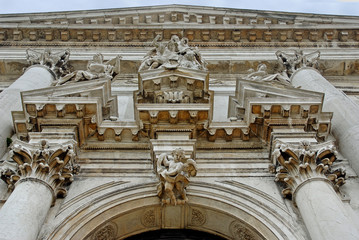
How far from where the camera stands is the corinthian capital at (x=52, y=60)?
1438 cm

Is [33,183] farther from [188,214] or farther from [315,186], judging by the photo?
[315,186]

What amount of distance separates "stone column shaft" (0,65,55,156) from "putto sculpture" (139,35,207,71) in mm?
3388

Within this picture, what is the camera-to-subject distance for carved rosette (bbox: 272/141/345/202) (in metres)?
7.90

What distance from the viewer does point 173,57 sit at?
11523 mm

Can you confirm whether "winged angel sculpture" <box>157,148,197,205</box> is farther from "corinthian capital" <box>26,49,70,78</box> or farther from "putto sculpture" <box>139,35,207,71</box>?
"corinthian capital" <box>26,49,70,78</box>

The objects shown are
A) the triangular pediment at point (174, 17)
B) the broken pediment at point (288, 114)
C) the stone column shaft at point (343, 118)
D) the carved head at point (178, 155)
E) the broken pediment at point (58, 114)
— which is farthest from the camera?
the triangular pediment at point (174, 17)

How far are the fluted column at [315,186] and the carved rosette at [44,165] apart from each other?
13.2ft

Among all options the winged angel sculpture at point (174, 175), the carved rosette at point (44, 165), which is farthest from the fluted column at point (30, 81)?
the winged angel sculpture at point (174, 175)

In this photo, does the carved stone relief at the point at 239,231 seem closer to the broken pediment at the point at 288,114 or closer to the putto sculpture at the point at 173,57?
the broken pediment at the point at 288,114

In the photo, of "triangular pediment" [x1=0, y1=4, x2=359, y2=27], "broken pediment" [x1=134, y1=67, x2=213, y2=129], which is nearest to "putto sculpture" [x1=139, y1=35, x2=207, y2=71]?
"broken pediment" [x1=134, y1=67, x2=213, y2=129]

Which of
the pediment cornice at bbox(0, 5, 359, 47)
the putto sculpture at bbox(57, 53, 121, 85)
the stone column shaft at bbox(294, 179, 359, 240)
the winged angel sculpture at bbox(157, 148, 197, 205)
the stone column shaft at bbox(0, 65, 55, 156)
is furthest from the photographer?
the pediment cornice at bbox(0, 5, 359, 47)

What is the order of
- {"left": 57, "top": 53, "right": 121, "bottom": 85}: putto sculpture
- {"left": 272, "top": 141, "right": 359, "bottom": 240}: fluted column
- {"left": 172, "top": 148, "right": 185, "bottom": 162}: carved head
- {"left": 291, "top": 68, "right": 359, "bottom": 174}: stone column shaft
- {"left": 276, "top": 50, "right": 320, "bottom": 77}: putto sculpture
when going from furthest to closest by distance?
{"left": 276, "top": 50, "right": 320, "bottom": 77}: putto sculpture → {"left": 57, "top": 53, "right": 121, "bottom": 85}: putto sculpture → {"left": 291, "top": 68, "right": 359, "bottom": 174}: stone column shaft → {"left": 172, "top": 148, "right": 185, "bottom": 162}: carved head → {"left": 272, "top": 141, "right": 359, "bottom": 240}: fluted column

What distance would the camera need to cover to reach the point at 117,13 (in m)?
18.9

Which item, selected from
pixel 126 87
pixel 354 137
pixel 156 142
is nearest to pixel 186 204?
pixel 156 142
